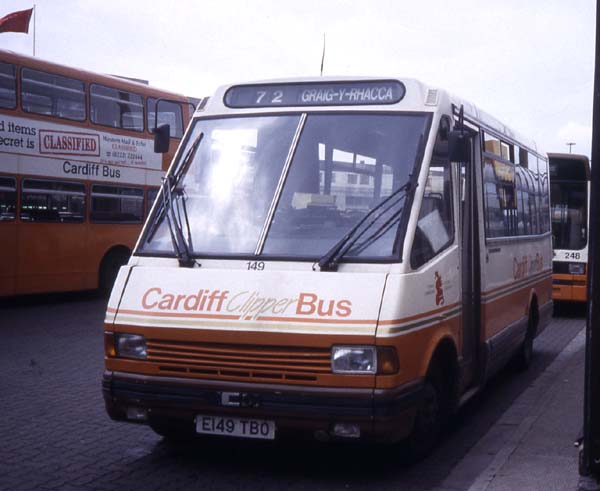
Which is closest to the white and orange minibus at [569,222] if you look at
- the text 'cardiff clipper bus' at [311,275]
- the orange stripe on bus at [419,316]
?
the text 'cardiff clipper bus' at [311,275]

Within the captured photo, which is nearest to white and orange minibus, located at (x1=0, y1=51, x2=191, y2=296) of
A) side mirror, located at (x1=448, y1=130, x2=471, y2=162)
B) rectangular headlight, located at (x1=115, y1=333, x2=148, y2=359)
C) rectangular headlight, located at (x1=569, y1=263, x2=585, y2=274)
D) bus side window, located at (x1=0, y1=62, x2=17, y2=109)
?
bus side window, located at (x1=0, y1=62, x2=17, y2=109)

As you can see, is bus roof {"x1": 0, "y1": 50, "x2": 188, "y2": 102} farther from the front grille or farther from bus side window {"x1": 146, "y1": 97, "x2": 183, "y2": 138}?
the front grille

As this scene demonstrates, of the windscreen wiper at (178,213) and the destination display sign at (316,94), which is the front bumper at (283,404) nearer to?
the windscreen wiper at (178,213)

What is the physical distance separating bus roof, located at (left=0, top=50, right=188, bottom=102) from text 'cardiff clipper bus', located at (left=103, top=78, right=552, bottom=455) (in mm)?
10330

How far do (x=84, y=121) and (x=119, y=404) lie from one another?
12.6 m

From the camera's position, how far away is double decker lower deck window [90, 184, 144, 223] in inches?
732

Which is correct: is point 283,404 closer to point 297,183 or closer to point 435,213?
point 297,183

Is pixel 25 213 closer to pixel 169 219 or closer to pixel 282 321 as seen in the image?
pixel 169 219

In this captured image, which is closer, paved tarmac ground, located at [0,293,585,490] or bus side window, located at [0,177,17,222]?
paved tarmac ground, located at [0,293,585,490]

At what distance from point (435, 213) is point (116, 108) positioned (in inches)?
515

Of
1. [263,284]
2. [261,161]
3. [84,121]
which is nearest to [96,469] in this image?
[263,284]

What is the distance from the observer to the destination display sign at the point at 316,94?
7.07 meters

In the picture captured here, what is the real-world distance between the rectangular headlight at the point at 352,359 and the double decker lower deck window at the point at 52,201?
40.6 feet

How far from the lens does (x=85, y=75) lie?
1805 centimetres
